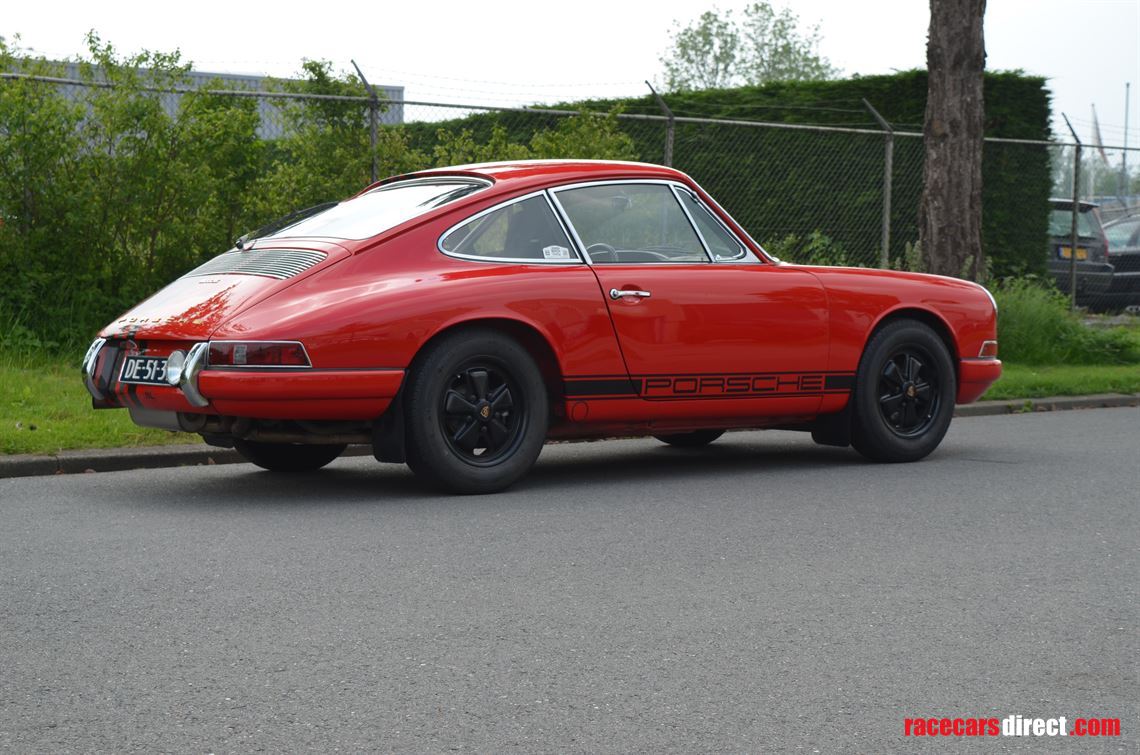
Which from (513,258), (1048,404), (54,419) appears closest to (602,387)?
(513,258)

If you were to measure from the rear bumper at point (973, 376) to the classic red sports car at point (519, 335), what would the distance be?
20mm

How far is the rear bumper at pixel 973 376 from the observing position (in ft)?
29.1

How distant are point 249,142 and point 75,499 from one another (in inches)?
227

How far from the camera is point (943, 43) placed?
15.1m

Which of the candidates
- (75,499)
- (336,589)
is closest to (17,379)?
(75,499)

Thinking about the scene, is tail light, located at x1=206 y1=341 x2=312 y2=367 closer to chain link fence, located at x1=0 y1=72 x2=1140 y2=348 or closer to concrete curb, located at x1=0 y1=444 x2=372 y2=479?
concrete curb, located at x1=0 y1=444 x2=372 y2=479

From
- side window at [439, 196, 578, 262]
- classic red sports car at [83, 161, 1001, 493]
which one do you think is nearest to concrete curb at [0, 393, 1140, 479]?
classic red sports car at [83, 161, 1001, 493]

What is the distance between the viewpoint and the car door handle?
7.54m

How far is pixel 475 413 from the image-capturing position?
7.16 m

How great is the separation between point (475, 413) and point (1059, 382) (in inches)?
303

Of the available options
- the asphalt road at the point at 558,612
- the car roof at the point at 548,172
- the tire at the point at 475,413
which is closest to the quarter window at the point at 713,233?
the car roof at the point at 548,172

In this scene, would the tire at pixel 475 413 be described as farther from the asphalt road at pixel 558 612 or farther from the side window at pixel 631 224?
the side window at pixel 631 224

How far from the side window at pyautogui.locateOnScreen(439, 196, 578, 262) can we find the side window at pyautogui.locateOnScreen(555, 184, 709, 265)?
127 millimetres

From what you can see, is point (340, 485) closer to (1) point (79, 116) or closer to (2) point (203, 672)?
(2) point (203, 672)
